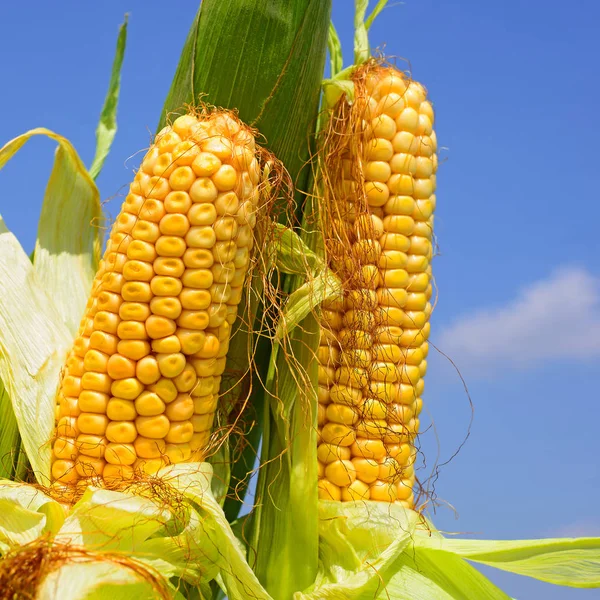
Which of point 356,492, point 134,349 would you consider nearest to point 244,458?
point 356,492

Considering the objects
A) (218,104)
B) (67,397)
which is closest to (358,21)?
(218,104)

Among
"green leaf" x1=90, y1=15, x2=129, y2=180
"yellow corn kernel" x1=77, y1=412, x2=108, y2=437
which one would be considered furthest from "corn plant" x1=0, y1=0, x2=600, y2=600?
"green leaf" x1=90, y1=15, x2=129, y2=180

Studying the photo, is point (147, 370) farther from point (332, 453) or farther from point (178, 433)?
point (332, 453)

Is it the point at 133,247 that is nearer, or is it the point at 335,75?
the point at 133,247

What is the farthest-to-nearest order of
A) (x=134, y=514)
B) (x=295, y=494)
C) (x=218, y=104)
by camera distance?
(x=218, y=104), (x=295, y=494), (x=134, y=514)

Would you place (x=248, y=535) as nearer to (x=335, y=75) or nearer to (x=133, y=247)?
(x=133, y=247)

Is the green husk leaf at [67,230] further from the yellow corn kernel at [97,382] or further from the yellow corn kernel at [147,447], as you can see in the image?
the yellow corn kernel at [147,447]

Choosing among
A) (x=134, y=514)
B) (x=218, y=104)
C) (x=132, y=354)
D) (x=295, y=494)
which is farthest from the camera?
(x=218, y=104)

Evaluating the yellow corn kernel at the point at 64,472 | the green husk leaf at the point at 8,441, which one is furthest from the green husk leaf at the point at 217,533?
the green husk leaf at the point at 8,441
